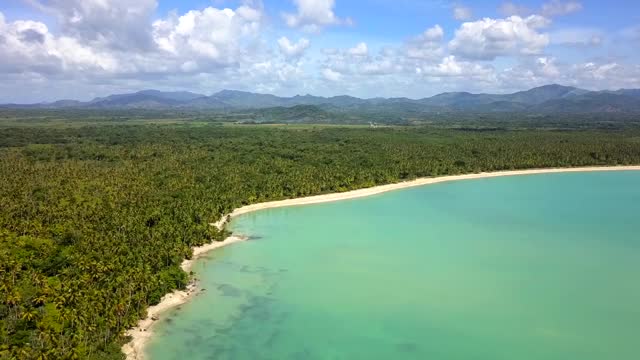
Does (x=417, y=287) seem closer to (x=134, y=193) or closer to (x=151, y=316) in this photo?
(x=151, y=316)

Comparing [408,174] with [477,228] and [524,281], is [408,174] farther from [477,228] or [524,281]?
[524,281]

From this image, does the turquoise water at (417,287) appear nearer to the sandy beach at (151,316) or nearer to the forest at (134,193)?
the sandy beach at (151,316)

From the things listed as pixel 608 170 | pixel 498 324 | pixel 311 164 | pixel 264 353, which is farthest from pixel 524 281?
pixel 608 170

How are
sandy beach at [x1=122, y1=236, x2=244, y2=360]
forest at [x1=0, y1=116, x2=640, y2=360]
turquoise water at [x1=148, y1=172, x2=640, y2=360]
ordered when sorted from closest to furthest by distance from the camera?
sandy beach at [x1=122, y1=236, x2=244, y2=360] → forest at [x1=0, y1=116, x2=640, y2=360] → turquoise water at [x1=148, y1=172, x2=640, y2=360]

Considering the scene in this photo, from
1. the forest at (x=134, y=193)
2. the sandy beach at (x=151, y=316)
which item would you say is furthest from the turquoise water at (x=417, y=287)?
the forest at (x=134, y=193)

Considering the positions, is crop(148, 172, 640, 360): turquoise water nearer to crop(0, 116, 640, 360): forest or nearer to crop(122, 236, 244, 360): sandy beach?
crop(122, 236, 244, 360): sandy beach

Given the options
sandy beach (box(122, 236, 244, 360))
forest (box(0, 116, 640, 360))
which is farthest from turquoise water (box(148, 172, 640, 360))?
forest (box(0, 116, 640, 360))

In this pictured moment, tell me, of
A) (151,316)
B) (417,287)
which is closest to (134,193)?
(151,316)
